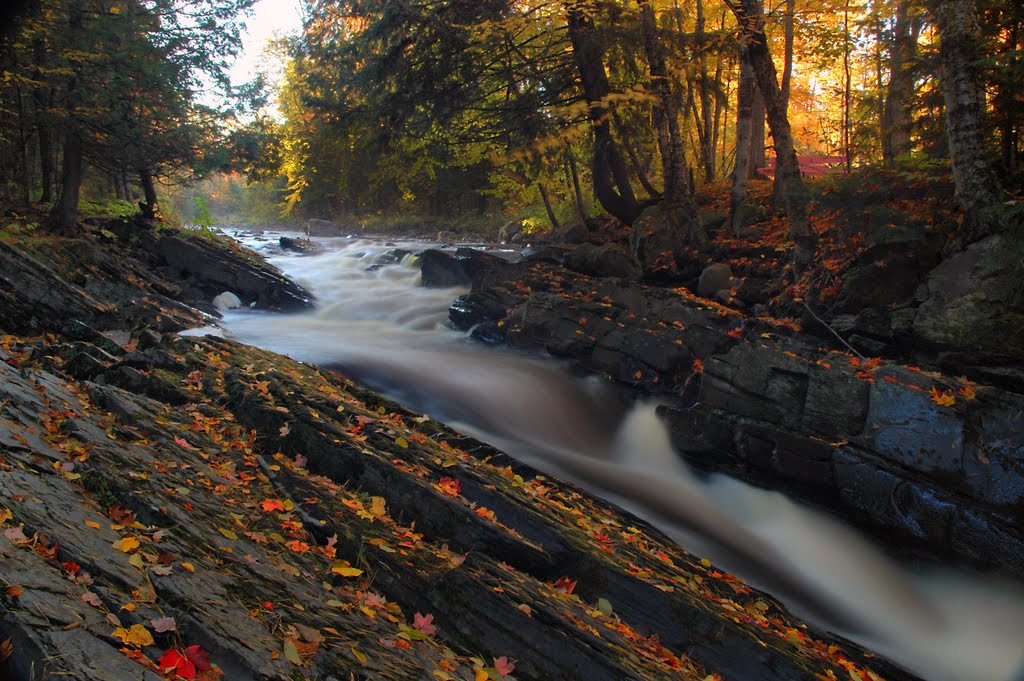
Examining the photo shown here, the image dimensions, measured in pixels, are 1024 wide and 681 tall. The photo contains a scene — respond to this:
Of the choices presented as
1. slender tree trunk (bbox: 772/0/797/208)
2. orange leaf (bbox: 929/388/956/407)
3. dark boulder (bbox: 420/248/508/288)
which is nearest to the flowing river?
orange leaf (bbox: 929/388/956/407)

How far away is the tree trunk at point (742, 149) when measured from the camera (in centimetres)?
1248

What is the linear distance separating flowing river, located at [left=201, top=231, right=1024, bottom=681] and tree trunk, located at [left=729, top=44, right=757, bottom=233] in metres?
5.67

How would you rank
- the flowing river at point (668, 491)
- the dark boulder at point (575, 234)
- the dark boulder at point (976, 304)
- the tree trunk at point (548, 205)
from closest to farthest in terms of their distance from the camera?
the flowing river at point (668, 491) → the dark boulder at point (976, 304) → the dark boulder at point (575, 234) → the tree trunk at point (548, 205)

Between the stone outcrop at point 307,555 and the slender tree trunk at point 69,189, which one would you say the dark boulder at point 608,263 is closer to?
the stone outcrop at point 307,555

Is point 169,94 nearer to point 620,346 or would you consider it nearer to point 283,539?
point 620,346

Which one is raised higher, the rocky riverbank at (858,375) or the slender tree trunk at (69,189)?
the slender tree trunk at (69,189)

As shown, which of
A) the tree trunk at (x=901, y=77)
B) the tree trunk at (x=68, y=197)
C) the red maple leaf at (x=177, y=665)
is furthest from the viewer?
the tree trunk at (x=68, y=197)

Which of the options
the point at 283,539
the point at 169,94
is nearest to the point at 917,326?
the point at 283,539

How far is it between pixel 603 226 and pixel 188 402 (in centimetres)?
1278

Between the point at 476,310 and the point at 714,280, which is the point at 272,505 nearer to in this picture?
the point at 476,310

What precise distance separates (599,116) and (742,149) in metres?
3.41

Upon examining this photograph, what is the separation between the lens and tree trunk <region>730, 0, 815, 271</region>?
31.0 feet

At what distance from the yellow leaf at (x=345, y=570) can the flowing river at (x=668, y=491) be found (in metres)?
3.97

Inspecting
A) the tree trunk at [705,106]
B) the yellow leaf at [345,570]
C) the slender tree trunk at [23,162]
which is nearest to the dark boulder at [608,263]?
the tree trunk at [705,106]
